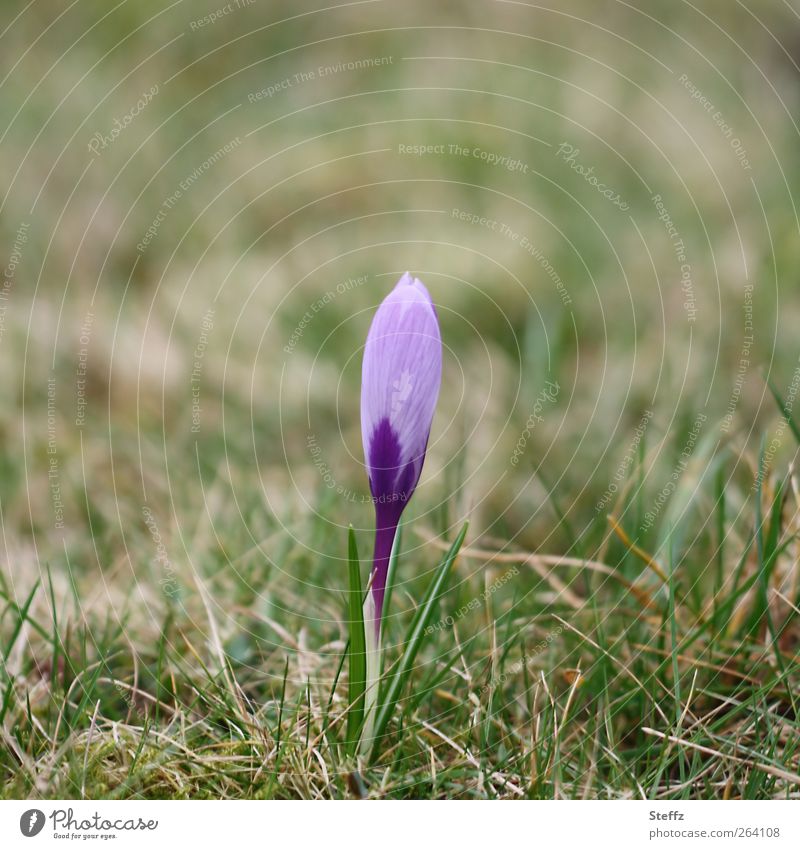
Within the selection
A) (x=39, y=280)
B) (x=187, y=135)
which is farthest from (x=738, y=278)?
(x=39, y=280)
